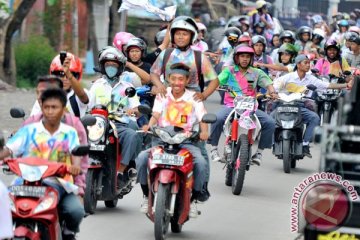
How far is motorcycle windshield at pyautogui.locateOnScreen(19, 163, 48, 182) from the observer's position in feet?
26.5

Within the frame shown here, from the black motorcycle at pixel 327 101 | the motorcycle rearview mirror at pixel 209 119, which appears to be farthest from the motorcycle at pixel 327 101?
the motorcycle rearview mirror at pixel 209 119

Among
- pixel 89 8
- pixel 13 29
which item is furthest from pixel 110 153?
pixel 89 8

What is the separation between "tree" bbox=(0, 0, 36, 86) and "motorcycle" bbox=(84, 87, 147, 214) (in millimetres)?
11287

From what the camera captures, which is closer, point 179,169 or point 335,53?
point 179,169

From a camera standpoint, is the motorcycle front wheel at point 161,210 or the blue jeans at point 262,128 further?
the blue jeans at point 262,128

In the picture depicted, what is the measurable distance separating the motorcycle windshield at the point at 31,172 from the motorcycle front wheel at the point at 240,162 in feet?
18.8

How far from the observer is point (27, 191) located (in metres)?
8.04

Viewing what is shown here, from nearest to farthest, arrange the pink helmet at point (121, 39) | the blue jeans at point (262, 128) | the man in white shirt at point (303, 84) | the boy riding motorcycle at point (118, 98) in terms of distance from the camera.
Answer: the boy riding motorcycle at point (118, 98)
the blue jeans at point (262, 128)
the pink helmet at point (121, 39)
the man in white shirt at point (303, 84)

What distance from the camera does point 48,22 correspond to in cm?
3130

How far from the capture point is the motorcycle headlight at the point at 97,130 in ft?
37.6

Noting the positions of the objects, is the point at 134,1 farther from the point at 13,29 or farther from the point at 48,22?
the point at 48,22

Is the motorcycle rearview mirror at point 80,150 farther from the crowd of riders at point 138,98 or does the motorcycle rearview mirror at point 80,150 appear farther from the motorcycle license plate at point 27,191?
the motorcycle license plate at point 27,191

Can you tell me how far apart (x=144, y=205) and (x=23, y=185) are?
8.40 ft

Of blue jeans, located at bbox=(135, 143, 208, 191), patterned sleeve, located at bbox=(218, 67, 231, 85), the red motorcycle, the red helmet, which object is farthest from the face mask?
the red motorcycle
